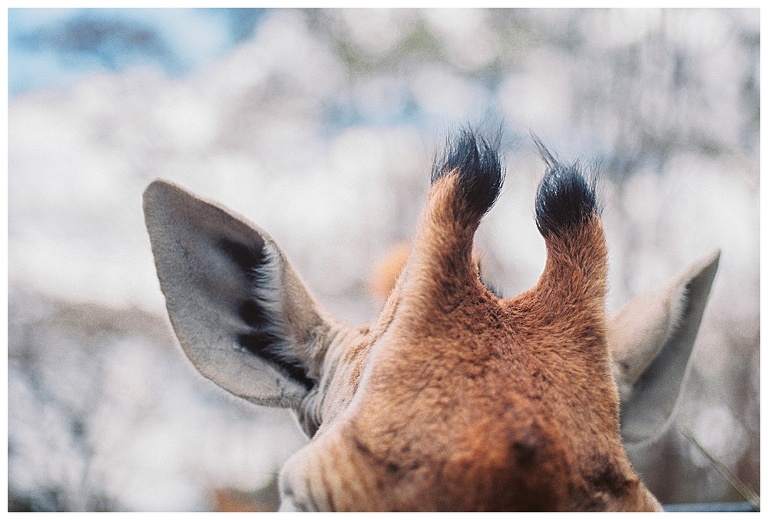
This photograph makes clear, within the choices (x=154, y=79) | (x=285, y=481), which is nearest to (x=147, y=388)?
(x=154, y=79)

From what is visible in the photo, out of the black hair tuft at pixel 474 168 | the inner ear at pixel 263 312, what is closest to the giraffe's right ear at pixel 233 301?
the inner ear at pixel 263 312

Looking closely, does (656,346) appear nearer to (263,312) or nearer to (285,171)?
(263,312)

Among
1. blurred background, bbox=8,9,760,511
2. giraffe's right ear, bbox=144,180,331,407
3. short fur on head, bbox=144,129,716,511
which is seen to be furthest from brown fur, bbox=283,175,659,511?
blurred background, bbox=8,9,760,511

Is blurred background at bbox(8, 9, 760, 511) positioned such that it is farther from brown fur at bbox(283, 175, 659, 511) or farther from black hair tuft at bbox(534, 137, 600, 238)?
brown fur at bbox(283, 175, 659, 511)

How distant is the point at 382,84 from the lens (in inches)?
82.5

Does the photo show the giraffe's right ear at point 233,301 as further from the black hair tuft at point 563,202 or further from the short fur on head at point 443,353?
the black hair tuft at point 563,202

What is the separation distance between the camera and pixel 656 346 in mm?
1195

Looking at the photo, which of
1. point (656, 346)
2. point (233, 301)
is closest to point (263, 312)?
point (233, 301)

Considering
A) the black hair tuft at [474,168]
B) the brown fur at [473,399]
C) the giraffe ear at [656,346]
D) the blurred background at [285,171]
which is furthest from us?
the blurred background at [285,171]

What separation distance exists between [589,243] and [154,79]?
4.77ft

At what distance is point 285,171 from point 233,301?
3.45 ft

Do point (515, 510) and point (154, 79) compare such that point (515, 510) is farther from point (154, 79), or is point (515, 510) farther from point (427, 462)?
point (154, 79)

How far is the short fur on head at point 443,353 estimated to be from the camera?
2.35 ft
